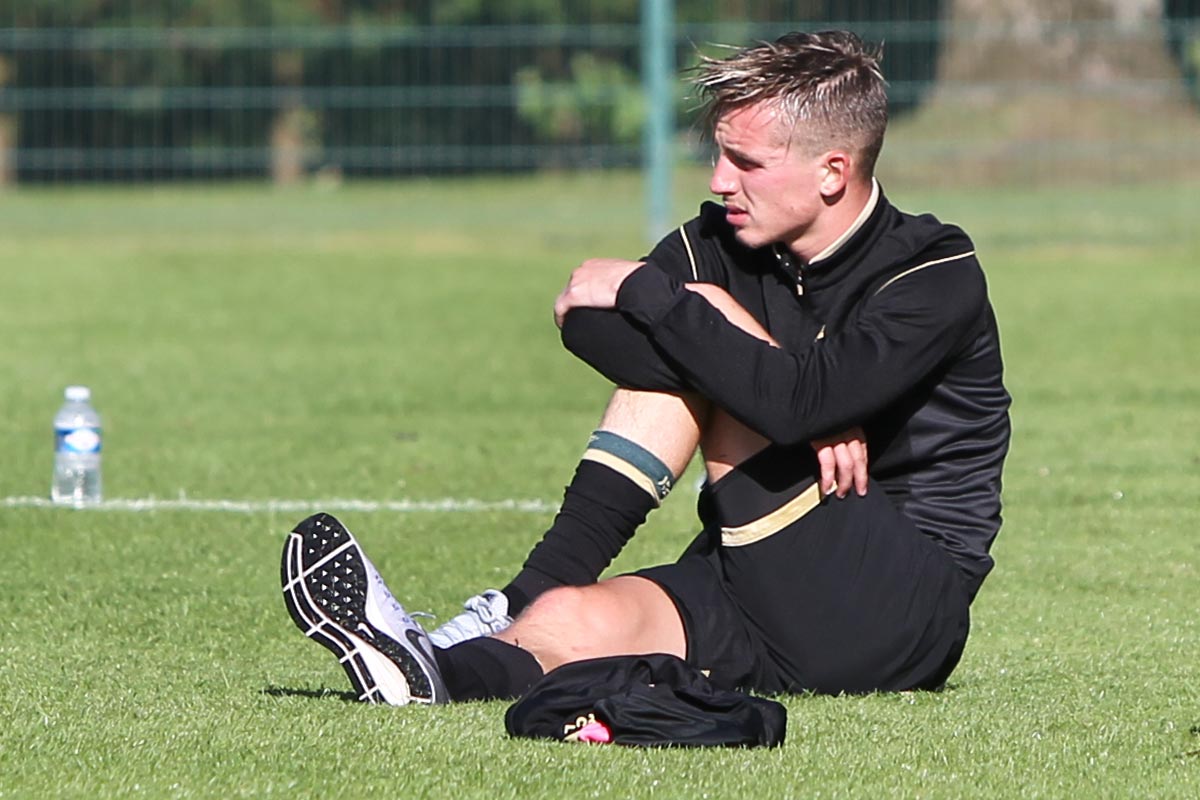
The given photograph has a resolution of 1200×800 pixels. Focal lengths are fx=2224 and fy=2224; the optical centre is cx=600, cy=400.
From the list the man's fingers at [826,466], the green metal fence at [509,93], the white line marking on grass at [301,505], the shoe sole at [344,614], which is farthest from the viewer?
the green metal fence at [509,93]

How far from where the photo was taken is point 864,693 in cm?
439

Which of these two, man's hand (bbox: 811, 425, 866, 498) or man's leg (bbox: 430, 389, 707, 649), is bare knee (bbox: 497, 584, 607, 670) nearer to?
man's leg (bbox: 430, 389, 707, 649)

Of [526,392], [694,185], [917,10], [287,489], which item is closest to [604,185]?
[694,185]

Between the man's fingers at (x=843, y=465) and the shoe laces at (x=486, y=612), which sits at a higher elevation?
the man's fingers at (x=843, y=465)

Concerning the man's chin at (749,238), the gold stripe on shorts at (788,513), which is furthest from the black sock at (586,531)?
the man's chin at (749,238)

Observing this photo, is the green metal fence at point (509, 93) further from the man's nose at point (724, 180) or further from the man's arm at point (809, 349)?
the man's arm at point (809, 349)

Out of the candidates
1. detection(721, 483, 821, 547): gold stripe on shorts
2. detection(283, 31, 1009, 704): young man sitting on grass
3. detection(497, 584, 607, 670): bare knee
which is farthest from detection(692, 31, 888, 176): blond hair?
detection(497, 584, 607, 670): bare knee

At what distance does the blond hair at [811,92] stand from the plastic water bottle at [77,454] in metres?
3.35

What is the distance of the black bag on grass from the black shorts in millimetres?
321

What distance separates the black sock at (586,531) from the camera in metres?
4.35

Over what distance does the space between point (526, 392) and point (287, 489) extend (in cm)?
266

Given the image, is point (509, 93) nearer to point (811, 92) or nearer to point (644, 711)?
point (811, 92)

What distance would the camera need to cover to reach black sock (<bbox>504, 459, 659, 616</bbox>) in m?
4.35

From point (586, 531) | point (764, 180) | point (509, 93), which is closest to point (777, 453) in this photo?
point (586, 531)
